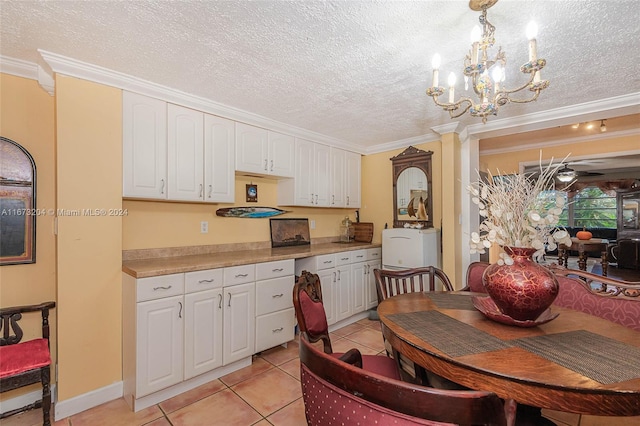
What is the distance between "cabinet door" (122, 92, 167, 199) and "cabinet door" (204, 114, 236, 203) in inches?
14.5

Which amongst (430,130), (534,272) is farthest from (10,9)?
(430,130)

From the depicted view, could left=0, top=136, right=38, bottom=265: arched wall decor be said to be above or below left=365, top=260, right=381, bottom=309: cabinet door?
above

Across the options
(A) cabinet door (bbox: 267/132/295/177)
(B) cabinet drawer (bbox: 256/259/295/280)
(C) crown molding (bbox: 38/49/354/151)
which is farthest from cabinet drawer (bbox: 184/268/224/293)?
(C) crown molding (bbox: 38/49/354/151)

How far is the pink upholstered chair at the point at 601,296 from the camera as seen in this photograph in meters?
1.73

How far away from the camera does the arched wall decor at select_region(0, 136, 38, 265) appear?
1.98 meters

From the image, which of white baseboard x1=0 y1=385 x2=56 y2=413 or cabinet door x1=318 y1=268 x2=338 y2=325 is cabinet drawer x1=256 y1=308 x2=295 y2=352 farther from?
white baseboard x1=0 y1=385 x2=56 y2=413

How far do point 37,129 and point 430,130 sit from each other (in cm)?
375

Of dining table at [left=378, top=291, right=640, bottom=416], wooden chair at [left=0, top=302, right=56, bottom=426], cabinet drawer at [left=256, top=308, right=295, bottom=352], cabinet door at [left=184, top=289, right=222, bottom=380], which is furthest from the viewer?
cabinet drawer at [left=256, top=308, right=295, bottom=352]

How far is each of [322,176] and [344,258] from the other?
1.11 m

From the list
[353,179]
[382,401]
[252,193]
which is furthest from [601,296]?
[252,193]

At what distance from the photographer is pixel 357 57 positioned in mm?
1884

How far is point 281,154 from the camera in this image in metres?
3.31

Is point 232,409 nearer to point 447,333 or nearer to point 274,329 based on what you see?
point 274,329

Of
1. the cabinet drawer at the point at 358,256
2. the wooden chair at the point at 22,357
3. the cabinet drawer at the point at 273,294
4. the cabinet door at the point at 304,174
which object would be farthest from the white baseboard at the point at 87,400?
the cabinet drawer at the point at 358,256
